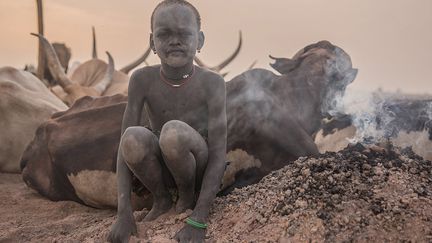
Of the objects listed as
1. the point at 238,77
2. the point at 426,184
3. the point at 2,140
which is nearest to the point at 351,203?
the point at 426,184

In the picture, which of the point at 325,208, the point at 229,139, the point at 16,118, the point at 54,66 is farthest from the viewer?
the point at 54,66

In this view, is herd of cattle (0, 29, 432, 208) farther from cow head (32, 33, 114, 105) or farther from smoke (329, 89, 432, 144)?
cow head (32, 33, 114, 105)

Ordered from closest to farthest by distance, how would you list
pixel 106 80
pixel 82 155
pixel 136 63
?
pixel 82 155
pixel 106 80
pixel 136 63

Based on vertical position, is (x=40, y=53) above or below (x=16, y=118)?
above

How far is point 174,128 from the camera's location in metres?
2.47

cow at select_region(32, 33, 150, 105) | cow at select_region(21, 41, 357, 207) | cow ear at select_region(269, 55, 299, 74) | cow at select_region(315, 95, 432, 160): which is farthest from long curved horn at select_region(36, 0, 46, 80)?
cow at select_region(315, 95, 432, 160)

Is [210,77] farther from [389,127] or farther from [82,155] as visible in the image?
[389,127]

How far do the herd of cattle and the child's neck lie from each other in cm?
72

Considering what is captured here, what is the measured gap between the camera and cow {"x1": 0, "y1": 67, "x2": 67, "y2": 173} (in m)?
4.87

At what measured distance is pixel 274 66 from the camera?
4340 millimetres

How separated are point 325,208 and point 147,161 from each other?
79cm

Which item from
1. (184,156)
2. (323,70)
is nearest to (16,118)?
(323,70)

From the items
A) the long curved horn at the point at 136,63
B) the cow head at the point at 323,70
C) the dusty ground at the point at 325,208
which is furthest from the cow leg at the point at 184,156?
the long curved horn at the point at 136,63

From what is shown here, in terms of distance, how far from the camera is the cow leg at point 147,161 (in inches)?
98.9
